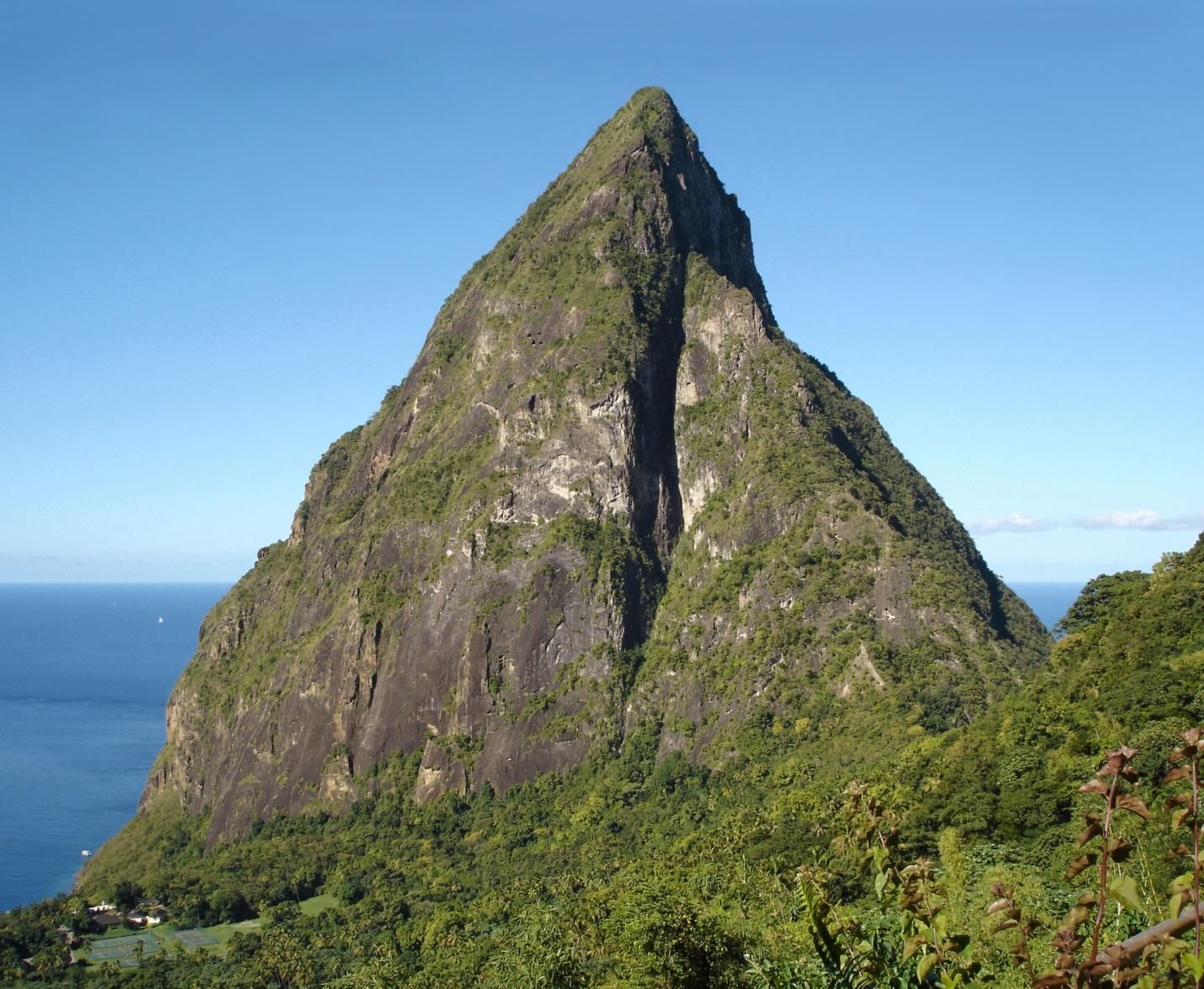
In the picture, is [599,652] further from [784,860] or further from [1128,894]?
[1128,894]

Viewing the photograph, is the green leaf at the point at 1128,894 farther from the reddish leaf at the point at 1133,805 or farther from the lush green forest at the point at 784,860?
the reddish leaf at the point at 1133,805

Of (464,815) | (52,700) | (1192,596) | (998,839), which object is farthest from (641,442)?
(52,700)

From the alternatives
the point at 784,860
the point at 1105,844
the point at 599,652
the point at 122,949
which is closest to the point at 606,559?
the point at 599,652

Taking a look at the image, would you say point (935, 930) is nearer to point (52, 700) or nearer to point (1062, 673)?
point (1062, 673)

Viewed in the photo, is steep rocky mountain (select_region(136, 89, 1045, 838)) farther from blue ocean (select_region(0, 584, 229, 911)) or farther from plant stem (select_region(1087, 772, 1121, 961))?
plant stem (select_region(1087, 772, 1121, 961))

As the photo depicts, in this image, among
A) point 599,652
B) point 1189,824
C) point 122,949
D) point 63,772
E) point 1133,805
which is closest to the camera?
point 1133,805
